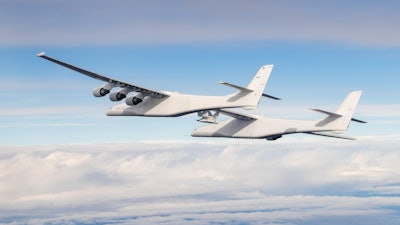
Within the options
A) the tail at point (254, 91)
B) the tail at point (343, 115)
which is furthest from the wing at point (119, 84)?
the tail at point (343, 115)

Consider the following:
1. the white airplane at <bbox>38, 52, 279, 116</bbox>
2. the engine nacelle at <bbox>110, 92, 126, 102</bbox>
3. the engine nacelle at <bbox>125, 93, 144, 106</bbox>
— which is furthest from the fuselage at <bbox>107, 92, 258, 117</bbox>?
the engine nacelle at <bbox>110, 92, 126, 102</bbox>

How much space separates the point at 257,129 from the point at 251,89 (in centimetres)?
1185

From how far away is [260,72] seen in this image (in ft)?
411

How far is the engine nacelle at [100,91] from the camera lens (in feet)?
411

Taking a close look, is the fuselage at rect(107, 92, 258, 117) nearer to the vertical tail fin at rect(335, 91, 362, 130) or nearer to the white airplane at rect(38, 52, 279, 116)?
the white airplane at rect(38, 52, 279, 116)

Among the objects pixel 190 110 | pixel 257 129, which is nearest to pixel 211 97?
pixel 190 110

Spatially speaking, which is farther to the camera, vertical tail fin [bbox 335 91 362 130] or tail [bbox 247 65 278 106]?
vertical tail fin [bbox 335 91 362 130]

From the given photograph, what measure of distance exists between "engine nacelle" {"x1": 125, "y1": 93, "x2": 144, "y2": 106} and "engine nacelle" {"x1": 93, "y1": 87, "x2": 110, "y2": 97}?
319 cm

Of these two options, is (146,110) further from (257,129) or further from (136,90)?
(257,129)

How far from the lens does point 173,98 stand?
4953 inches

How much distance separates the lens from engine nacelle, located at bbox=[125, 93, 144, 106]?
127 meters

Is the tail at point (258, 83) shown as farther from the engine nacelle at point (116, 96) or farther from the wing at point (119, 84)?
the engine nacelle at point (116, 96)

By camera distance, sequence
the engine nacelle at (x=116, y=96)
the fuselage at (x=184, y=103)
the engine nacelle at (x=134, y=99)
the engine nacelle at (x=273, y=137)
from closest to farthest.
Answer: the fuselage at (x=184, y=103)
the engine nacelle at (x=116, y=96)
the engine nacelle at (x=134, y=99)
the engine nacelle at (x=273, y=137)

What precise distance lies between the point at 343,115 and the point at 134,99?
27.5 metres
